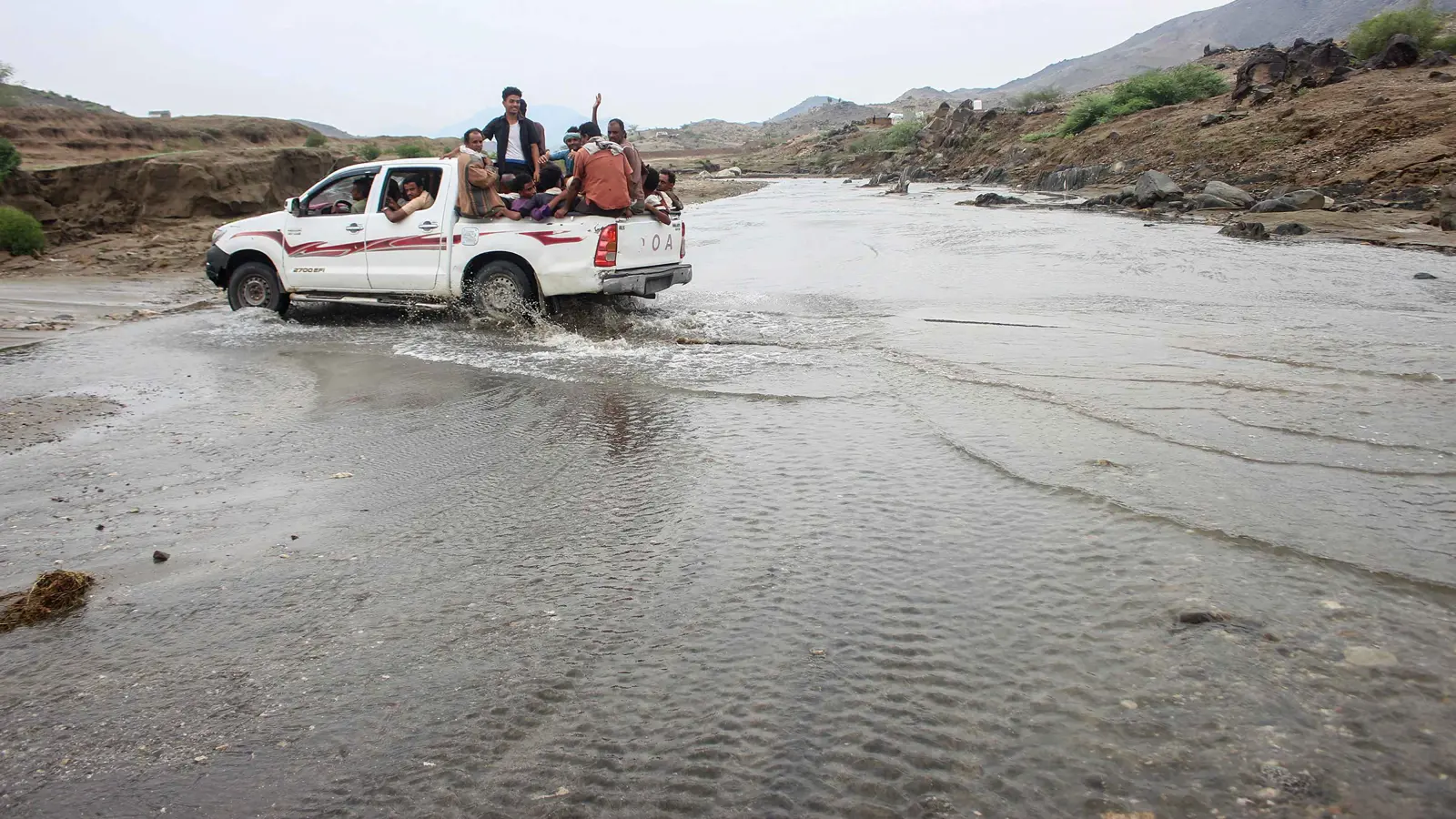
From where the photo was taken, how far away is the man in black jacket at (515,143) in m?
10.5

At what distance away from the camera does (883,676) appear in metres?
3.10

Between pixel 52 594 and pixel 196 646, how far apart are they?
2.71 ft

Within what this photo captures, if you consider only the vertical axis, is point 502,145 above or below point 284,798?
above

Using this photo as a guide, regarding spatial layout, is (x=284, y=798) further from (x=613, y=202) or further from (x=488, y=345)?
(x=613, y=202)

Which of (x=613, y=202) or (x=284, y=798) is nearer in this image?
(x=284, y=798)

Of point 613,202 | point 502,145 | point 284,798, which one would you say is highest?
point 502,145

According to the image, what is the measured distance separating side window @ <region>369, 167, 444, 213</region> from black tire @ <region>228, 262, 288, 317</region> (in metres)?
1.58

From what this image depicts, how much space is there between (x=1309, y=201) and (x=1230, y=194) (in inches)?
103

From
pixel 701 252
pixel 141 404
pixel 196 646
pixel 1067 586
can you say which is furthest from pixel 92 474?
pixel 701 252

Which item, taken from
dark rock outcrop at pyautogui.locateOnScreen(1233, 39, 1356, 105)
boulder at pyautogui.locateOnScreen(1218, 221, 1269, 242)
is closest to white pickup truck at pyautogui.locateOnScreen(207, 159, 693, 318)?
boulder at pyautogui.locateOnScreen(1218, 221, 1269, 242)

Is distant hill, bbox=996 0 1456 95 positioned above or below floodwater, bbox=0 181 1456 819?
above

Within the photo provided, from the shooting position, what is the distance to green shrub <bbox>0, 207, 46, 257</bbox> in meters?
15.8

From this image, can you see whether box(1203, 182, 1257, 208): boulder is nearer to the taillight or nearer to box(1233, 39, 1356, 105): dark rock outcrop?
box(1233, 39, 1356, 105): dark rock outcrop

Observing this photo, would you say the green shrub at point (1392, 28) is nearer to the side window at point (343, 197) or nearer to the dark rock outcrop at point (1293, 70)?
the dark rock outcrop at point (1293, 70)
